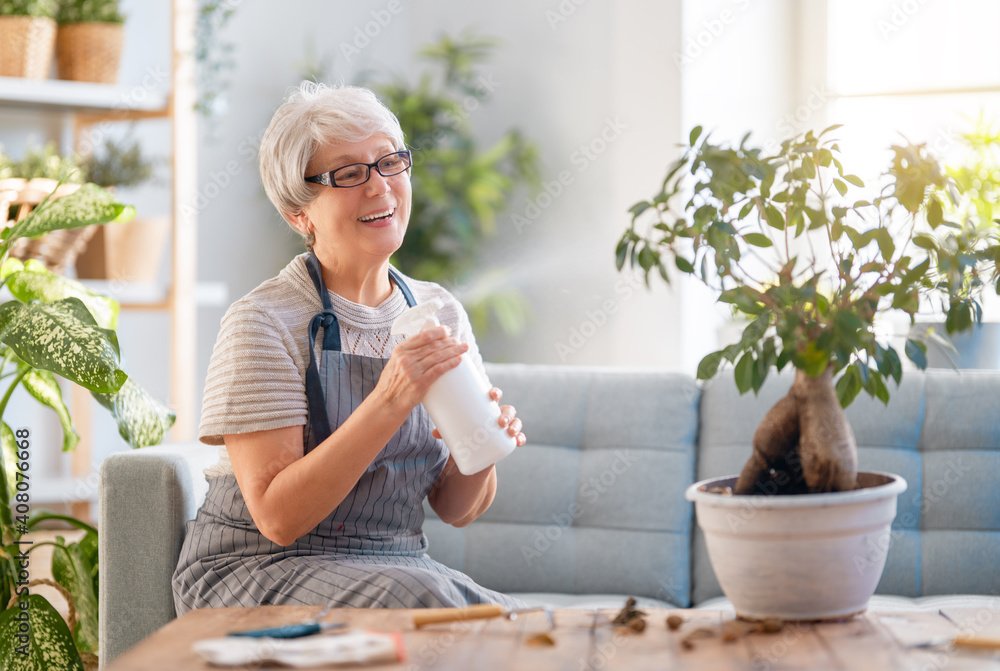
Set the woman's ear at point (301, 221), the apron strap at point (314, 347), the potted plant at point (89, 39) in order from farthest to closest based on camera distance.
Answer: the potted plant at point (89, 39), the woman's ear at point (301, 221), the apron strap at point (314, 347)

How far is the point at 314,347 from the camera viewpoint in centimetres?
137

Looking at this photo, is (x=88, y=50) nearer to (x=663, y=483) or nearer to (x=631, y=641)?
(x=663, y=483)

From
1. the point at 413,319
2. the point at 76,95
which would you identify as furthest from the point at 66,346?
the point at 76,95

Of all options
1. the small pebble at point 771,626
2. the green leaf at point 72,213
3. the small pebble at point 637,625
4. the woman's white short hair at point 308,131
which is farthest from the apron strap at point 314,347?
the small pebble at point 771,626

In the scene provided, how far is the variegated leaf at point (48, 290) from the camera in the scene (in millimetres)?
1760

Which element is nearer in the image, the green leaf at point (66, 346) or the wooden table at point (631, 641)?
the wooden table at point (631, 641)

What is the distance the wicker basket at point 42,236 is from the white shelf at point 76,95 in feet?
1.22

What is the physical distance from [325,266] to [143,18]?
2.12 metres

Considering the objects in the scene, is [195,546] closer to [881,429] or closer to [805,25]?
[881,429]

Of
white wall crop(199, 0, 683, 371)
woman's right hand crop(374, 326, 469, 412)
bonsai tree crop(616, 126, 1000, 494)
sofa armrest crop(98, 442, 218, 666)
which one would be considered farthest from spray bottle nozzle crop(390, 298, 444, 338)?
white wall crop(199, 0, 683, 371)

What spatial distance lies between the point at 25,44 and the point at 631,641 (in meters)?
2.44

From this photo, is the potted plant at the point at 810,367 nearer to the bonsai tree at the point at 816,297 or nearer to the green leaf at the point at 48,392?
the bonsai tree at the point at 816,297

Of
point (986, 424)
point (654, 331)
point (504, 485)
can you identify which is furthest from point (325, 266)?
point (654, 331)

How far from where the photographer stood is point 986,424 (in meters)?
1.81
